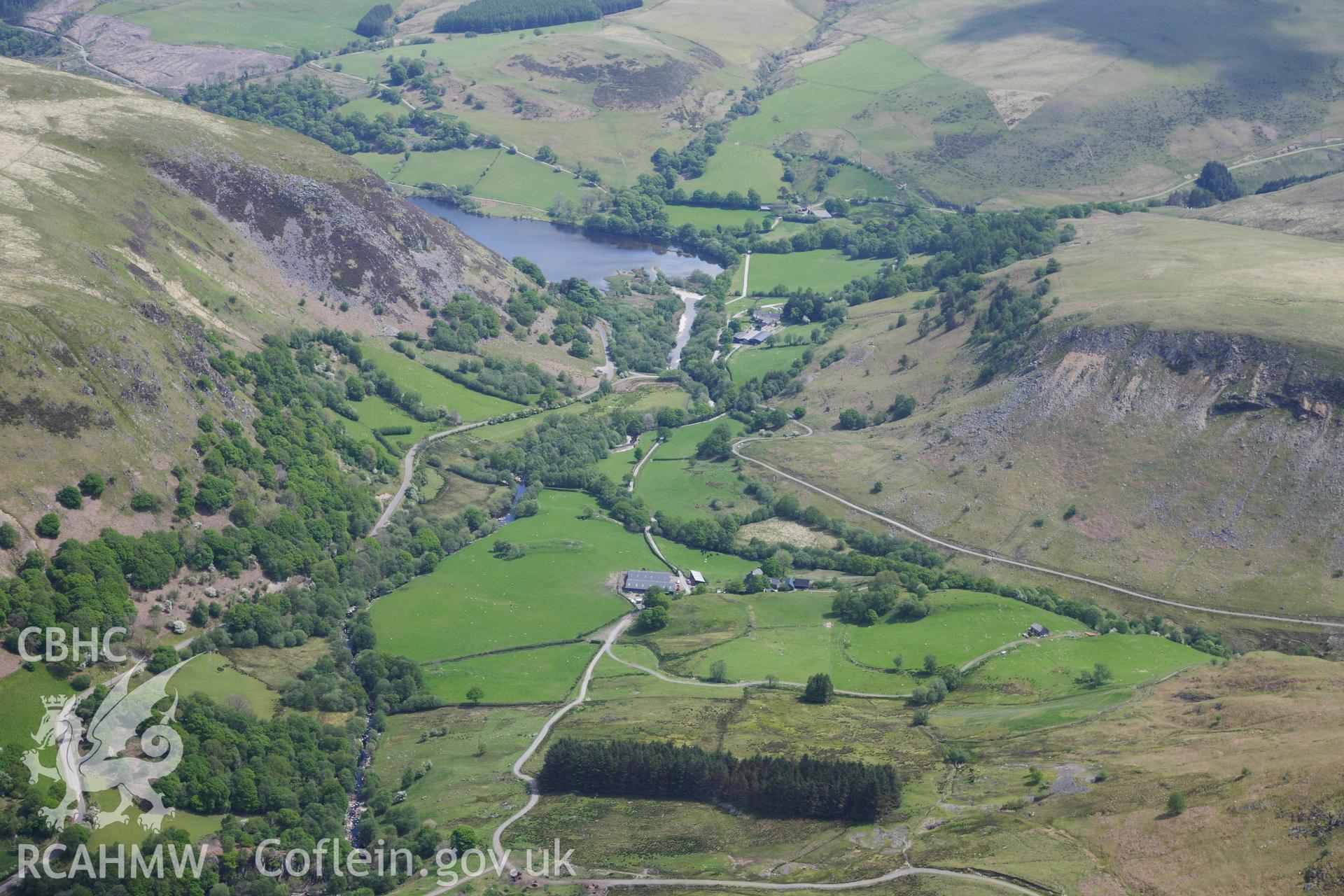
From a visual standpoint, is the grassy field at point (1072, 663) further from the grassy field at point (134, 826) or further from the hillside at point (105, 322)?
the hillside at point (105, 322)

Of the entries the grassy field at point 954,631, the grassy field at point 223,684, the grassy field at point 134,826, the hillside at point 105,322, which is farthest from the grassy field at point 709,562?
the grassy field at point 134,826

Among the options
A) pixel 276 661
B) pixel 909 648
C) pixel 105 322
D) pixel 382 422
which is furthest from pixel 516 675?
pixel 382 422

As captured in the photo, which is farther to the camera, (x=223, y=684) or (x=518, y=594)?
(x=518, y=594)

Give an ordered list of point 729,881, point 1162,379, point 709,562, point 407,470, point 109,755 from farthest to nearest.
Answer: point 407,470 < point 1162,379 < point 709,562 < point 109,755 < point 729,881

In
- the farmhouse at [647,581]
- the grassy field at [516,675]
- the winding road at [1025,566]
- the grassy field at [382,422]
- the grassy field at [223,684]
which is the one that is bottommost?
the grassy field at [516,675]

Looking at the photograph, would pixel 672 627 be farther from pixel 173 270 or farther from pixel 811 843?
pixel 173 270

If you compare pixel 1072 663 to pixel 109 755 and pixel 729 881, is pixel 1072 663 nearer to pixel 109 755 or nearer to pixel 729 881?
pixel 729 881
